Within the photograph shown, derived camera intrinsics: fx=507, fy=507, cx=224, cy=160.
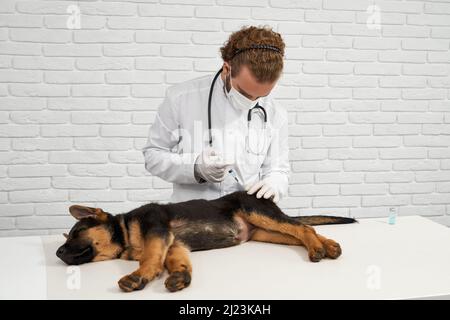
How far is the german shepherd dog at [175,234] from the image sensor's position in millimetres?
1521

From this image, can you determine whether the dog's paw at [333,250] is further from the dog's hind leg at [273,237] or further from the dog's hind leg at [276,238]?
the dog's hind leg at [273,237]

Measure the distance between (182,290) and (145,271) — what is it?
12 cm

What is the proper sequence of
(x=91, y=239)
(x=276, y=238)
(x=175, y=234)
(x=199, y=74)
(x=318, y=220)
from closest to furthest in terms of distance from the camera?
(x=91, y=239) < (x=175, y=234) < (x=276, y=238) < (x=318, y=220) < (x=199, y=74)

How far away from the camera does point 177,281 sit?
4.58 ft

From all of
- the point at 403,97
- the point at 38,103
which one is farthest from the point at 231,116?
the point at 403,97

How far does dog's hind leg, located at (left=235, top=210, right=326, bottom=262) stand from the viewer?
1716 mm

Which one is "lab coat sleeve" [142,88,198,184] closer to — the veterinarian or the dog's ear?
the veterinarian

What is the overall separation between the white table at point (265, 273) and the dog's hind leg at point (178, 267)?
26 mm

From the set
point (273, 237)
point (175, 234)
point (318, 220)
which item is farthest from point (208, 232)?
point (318, 220)

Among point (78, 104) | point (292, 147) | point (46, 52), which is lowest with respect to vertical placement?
point (292, 147)

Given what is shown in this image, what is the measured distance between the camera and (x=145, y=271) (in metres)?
1.44

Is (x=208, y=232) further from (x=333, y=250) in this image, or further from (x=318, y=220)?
(x=318, y=220)

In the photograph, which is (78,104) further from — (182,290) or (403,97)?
(403,97)

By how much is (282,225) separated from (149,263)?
1.75ft
